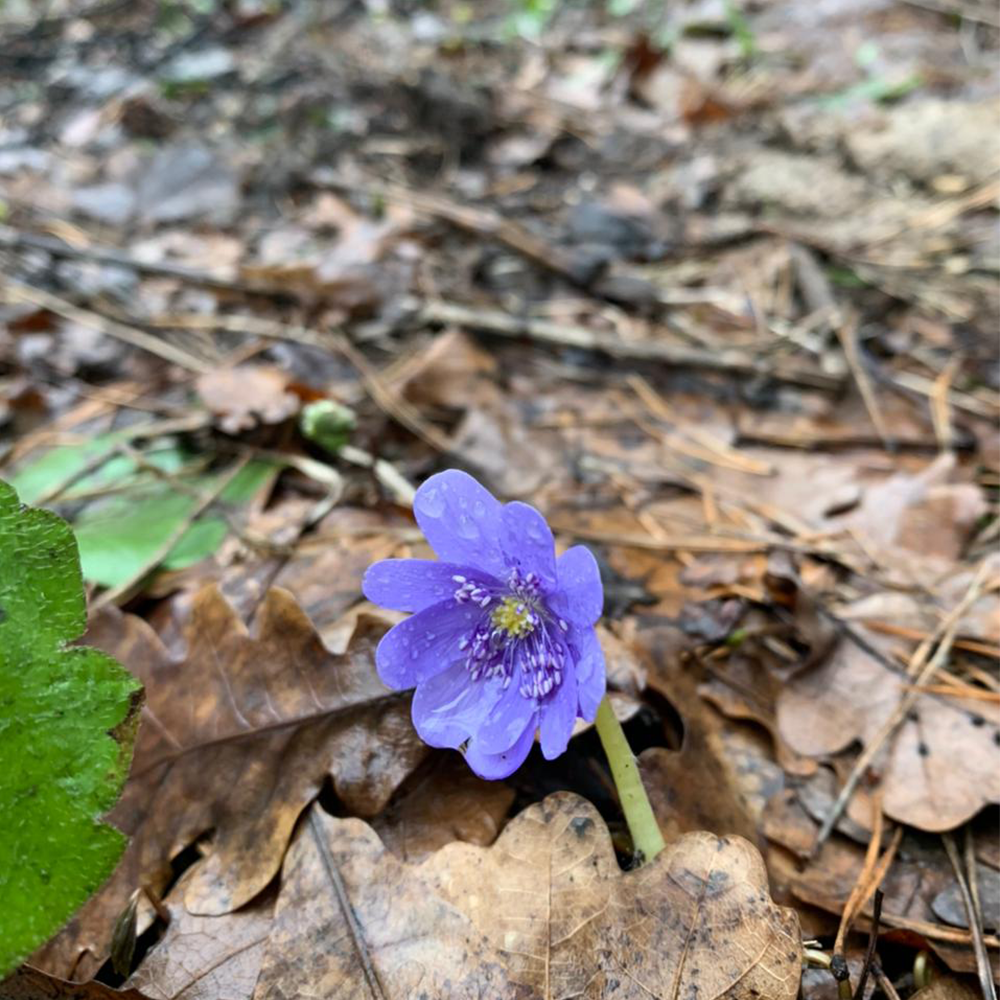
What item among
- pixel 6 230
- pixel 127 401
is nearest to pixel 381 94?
pixel 6 230

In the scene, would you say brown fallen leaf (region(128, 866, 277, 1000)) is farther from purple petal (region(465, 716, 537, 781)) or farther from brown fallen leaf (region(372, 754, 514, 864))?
purple petal (region(465, 716, 537, 781))

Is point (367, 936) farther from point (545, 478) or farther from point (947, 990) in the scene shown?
point (545, 478)

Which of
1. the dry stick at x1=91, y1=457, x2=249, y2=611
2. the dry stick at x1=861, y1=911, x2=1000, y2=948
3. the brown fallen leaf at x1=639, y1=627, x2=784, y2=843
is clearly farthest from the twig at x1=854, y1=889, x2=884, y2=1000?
the dry stick at x1=91, y1=457, x2=249, y2=611

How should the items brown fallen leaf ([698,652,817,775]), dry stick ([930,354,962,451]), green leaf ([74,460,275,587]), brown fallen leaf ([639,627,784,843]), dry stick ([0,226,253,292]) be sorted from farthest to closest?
1. dry stick ([0,226,253,292])
2. dry stick ([930,354,962,451])
3. green leaf ([74,460,275,587])
4. brown fallen leaf ([698,652,817,775])
5. brown fallen leaf ([639,627,784,843])

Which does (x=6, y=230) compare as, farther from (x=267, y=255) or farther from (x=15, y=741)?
(x=15, y=741)

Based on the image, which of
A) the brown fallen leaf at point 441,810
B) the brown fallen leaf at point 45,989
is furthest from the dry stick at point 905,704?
the brown fallen leaf at point 45,989
